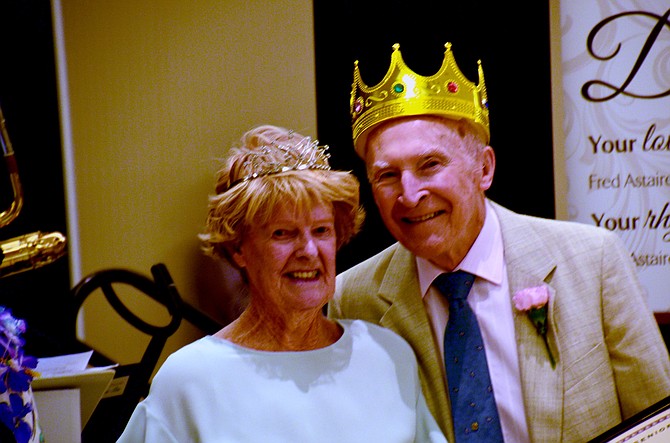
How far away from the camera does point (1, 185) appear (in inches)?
116

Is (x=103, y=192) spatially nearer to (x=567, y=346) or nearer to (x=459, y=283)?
(x=459, y=283)

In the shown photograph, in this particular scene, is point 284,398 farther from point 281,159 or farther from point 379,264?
→ point 379,264

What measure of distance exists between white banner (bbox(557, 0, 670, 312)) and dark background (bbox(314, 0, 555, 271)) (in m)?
0.23

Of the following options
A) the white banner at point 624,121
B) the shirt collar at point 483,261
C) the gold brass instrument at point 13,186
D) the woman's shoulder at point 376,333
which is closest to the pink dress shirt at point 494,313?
the shirt collar at point 483,261

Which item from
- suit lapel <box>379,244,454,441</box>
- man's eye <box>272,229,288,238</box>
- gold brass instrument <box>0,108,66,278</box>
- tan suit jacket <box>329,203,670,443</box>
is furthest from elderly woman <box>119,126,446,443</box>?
gold brass instrument <box>0,108,66,278</box>

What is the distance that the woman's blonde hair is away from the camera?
1.71 m

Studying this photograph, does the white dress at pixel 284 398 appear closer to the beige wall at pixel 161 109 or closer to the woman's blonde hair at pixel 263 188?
the woman's blonde hair at pixel 263 188

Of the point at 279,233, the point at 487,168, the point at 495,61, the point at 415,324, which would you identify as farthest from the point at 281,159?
the point at 495,61

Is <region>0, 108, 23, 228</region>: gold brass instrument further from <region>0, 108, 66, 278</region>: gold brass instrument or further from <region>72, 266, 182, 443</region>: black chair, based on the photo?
<region>72, 266, 182, 443</region>: black chair

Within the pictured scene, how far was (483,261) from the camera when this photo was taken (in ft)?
6.97

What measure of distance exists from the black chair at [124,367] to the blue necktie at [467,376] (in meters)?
1.04

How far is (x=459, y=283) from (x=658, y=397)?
565mm

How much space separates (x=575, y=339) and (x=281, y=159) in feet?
2.89

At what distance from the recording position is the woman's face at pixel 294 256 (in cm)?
173
